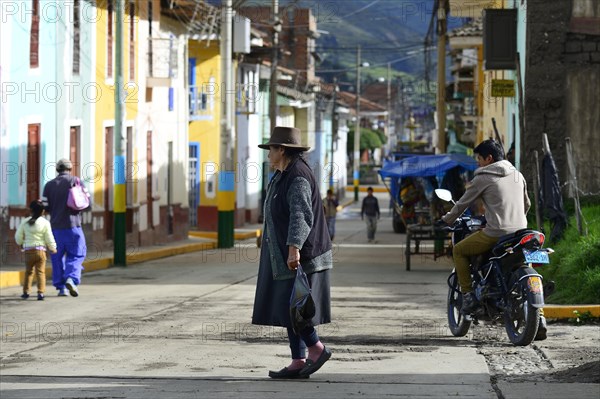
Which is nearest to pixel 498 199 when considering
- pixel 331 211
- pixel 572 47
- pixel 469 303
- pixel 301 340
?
pixel 469 303

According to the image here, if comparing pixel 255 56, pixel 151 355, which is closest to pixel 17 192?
pixel 151 355

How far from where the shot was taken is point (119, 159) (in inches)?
1043

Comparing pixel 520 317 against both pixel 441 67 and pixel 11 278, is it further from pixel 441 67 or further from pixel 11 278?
pixel 441 67

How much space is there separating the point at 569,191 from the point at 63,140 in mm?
10507

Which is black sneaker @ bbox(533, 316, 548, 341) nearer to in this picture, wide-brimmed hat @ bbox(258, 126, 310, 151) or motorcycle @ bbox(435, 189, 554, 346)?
motorcycle @ bbox(435, 189, 554, 346)

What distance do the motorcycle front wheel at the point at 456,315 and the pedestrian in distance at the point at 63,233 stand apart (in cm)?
705

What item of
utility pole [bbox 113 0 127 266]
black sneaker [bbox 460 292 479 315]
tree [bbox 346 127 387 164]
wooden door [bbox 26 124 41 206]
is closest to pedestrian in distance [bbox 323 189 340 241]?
utility pole [bbox 113 0 127 266]

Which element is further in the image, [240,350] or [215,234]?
[215,234]

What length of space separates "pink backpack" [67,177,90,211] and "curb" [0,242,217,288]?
9.79 feet

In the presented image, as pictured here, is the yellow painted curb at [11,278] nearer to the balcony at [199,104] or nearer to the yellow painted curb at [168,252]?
the yellow painted curb at [168,252]

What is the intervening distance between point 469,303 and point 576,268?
4.12m

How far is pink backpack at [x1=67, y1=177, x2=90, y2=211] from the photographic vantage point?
18281 millimetres

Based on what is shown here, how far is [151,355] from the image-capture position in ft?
37.3

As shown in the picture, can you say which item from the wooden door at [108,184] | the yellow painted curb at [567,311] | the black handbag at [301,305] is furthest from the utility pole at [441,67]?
the black handbag at [301,305]
